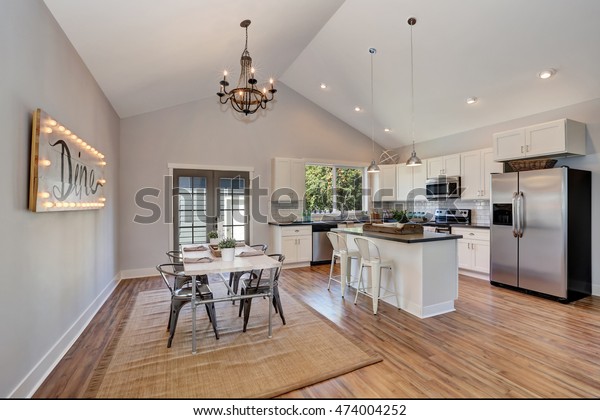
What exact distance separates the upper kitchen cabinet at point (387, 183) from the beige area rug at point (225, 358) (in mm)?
4335

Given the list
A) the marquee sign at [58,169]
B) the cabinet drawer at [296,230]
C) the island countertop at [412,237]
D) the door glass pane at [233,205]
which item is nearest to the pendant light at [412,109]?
the island countertop at [412,237]

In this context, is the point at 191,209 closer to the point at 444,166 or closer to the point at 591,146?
the point at 444,166

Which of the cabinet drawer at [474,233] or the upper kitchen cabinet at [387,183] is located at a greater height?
the upper kitchen cabinet at [387,183]

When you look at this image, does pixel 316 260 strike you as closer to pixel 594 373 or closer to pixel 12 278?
pixel 594 373

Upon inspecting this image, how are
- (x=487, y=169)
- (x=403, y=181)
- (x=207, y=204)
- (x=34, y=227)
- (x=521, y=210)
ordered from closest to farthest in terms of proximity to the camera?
(x=34, y=227)
(x=521, y=210)
(x=487, y=169)
(x=207, y=204)
(x=403, y=181)

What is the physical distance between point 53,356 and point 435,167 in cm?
630

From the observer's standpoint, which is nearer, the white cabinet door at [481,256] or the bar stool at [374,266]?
the bar stool at [374,266]

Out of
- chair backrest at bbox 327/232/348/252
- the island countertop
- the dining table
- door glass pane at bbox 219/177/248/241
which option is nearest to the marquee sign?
the dining table

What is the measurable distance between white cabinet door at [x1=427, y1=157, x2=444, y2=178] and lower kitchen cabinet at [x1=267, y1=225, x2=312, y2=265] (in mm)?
2716

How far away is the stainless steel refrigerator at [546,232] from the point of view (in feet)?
12.8

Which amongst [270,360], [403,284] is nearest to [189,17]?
[270,360]

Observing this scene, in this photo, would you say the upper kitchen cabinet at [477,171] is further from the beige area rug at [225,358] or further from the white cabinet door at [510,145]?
the beige area rug at [225,358]

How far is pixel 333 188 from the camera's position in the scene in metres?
7.15

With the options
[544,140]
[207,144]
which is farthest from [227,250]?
[544,140]
